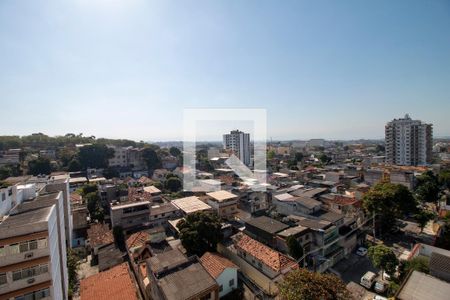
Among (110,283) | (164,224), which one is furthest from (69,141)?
(110,283)

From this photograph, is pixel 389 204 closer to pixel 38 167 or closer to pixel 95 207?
pixel 95 207

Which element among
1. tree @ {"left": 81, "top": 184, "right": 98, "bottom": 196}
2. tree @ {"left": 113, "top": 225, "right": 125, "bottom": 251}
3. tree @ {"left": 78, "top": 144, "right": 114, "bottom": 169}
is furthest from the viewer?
tree @ {"left": 78, "top": 144, "right": 114, "bottom": 169}

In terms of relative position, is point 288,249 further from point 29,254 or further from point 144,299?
point 29,254

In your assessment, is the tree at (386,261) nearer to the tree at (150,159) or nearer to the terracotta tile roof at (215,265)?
the terracotta tile roof at (215,265)

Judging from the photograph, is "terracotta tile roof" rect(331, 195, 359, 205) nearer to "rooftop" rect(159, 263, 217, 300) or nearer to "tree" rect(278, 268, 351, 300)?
"tree" rect(278, 268, 351, 300)

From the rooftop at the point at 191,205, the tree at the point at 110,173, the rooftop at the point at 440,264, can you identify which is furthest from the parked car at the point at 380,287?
the tree at the point at 110,173

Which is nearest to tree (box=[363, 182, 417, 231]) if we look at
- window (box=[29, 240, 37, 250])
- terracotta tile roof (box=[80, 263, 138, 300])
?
terracotta tile roof (box=[80, 263, 138, 300])
